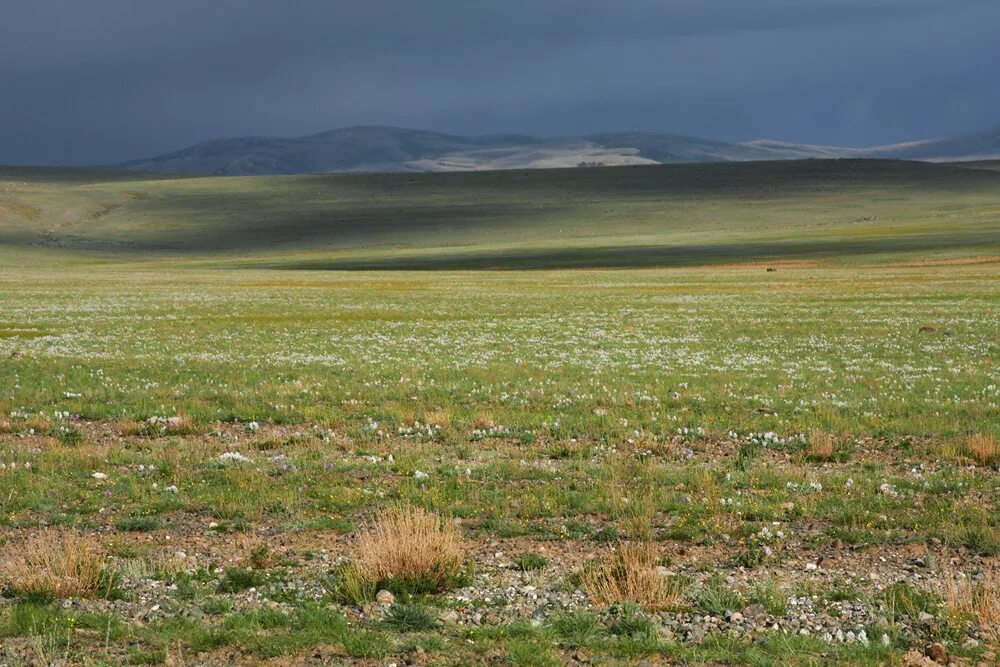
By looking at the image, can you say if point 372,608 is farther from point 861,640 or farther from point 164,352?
point 164,352

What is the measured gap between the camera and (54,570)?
928 centimetres

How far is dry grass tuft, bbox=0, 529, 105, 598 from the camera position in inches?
353

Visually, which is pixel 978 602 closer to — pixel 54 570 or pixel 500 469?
pixel 500 469

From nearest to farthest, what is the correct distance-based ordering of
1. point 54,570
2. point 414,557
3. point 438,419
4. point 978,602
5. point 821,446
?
point 978,602 → point 54,570 → point 414,557 → point 821,446 → point 438,419

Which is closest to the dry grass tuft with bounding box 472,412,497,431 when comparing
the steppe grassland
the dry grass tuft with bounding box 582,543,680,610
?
the steppe grassland

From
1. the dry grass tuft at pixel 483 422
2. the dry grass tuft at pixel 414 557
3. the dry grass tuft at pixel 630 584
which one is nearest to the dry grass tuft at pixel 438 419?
the dry grass tuft at pixel 483 422

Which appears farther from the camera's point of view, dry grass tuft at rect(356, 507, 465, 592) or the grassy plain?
dry grass tuft at rect(356, 507, 465, 592)

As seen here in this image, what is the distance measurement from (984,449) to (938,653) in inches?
329

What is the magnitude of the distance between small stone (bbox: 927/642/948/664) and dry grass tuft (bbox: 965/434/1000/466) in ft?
26.5

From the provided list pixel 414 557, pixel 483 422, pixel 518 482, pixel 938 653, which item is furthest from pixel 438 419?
pixel 938 653

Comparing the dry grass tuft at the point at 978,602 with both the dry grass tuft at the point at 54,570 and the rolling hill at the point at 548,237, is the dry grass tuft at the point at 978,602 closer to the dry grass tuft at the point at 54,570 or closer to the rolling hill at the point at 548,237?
the dry grass tuft at the point at 54,570

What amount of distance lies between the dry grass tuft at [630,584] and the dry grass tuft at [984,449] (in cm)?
794

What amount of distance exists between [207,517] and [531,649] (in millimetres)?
5885

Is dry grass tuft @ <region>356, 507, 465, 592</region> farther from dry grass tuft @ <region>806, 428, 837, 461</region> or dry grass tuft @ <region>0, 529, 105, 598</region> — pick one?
dry grass tuft @ <region>806, 428, 837, 461</region>
